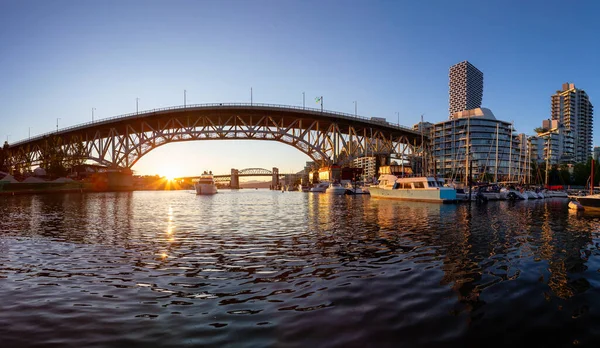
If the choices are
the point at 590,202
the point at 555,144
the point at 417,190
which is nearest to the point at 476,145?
the point at 555,144

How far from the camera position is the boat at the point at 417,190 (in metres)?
49.3

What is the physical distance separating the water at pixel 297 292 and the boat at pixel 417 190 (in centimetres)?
3395

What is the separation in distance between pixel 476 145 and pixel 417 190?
10339 cm

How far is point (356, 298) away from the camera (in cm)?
795

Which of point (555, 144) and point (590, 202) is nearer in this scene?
point (590, 202)

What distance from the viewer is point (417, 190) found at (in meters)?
52.7

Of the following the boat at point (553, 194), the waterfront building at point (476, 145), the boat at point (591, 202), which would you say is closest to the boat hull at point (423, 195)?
the boat at point (591, 202)

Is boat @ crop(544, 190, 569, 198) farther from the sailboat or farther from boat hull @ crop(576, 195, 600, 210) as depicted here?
boat hull @ crop(576, 195, 600, 210)

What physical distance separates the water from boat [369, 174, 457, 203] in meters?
34.0

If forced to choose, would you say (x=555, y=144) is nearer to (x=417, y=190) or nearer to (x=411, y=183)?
(x=411, y=183)

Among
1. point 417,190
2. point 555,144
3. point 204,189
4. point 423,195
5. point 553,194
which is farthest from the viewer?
point 555,144

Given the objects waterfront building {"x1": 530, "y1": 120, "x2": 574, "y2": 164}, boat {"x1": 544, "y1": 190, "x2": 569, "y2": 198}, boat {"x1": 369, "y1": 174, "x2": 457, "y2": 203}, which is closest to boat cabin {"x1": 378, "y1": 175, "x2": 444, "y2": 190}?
boat {"x1": 369, "y1": 174, "x2": 457, "y2": 203}

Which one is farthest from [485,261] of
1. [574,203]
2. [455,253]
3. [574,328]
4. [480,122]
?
[480,122]

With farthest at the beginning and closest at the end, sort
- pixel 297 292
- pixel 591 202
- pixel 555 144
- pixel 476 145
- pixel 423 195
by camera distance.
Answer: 1. pixel 555 144
2. pixel 476 145
3. pixel 423 195
4. pixel 591 202
5. pixel 297 292
